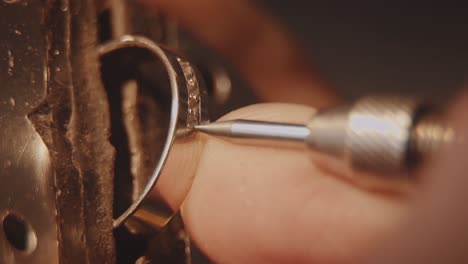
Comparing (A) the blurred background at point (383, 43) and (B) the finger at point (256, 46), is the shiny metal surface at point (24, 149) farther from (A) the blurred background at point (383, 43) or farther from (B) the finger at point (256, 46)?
(A) the blurred background at point (383, 43)

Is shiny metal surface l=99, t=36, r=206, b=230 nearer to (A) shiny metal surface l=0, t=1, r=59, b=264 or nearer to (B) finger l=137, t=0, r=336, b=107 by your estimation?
(A) shiny metal surface l=0, t=1, r=59, b=264

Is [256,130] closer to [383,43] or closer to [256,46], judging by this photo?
[256,46]

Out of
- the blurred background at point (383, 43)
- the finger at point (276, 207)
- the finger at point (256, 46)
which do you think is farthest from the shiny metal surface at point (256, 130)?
the blurred background at point (383, 43)

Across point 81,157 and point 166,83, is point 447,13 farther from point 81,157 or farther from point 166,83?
point 81,157

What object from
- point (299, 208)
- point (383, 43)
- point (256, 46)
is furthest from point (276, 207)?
point (383, 43)

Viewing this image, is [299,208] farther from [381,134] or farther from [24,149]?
[24,149]

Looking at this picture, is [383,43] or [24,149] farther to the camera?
[383,43]

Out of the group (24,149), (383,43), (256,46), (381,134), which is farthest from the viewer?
→ (383,43)

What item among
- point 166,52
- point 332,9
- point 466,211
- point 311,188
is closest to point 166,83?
point 166,52

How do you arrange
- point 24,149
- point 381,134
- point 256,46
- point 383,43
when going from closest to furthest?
point 381,134, point 24,149, point 256,46, point 383,43
